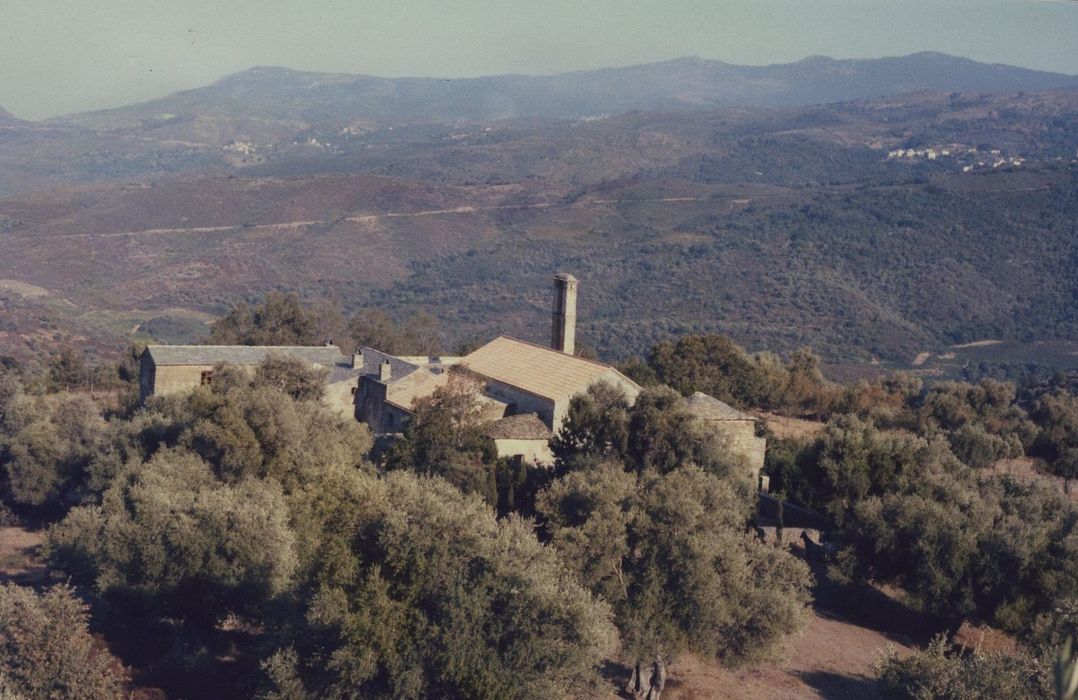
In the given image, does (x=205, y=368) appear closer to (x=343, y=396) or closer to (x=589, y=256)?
(x=343, y=396)

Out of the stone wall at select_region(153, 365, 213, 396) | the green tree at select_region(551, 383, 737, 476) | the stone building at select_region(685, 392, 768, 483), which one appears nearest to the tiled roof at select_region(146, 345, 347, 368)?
the stone wall at select_region(153, 365, 213, 396)

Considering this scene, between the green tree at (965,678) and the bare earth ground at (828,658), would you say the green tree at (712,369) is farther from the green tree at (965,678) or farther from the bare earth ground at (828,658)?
the green tree at (965,678)

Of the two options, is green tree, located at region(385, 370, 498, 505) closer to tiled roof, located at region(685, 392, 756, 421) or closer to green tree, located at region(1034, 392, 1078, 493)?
tiled roof, located at region(685, 392, 756, 421)

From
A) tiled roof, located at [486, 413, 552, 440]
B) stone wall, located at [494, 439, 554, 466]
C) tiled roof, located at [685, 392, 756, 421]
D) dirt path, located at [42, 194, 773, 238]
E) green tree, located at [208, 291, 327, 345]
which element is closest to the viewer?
stone wall, located at [494, 439, 554, 466]

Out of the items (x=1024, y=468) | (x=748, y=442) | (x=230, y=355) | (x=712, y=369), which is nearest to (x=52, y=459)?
(x=230, y=355)

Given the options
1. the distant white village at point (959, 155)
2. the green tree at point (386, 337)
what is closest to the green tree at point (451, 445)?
the green tree at point (386, 337)

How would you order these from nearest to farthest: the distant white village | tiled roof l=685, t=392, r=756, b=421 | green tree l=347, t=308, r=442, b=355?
tiled roof l=685, t=392, r=756, b=421 < green tree l=347, t=308, r=442, b=355 < the distant white village
